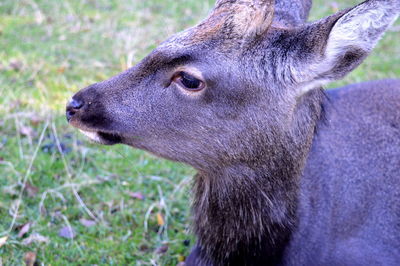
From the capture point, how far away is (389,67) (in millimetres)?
7973

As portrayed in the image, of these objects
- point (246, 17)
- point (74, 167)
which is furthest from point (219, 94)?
point (74, 167)

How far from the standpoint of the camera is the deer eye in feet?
11.1

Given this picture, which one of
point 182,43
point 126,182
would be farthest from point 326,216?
point 126,182

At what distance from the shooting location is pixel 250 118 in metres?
3.44

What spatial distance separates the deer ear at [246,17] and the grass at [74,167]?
1294mm

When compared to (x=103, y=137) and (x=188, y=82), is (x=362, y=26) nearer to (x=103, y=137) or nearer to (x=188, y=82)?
(x=188, y=82)

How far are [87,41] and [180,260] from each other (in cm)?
439

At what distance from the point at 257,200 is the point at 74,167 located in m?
2.38

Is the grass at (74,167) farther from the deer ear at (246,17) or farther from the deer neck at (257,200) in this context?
the deer ear at (246,17)

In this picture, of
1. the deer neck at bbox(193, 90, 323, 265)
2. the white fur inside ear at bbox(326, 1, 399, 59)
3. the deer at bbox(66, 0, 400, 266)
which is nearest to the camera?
the white fur inside ear at bbox(326, 1, 399, 59)

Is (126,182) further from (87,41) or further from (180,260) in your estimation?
(87,41)

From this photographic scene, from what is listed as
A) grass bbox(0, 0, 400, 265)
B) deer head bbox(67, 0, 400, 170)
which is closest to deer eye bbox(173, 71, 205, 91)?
deer head bbox(67, 0, 400, 170)

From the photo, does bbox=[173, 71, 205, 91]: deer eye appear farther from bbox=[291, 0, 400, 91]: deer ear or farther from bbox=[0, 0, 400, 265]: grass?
bbox=[0, 0, 400, 265]: grass

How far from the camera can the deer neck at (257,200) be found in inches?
139
